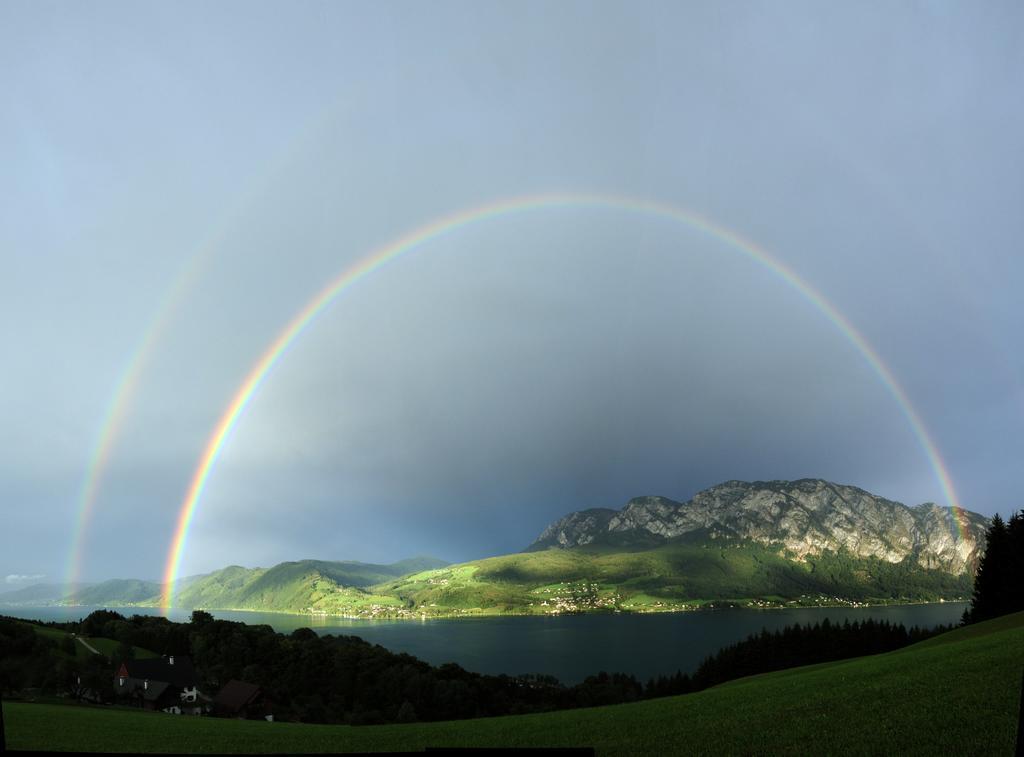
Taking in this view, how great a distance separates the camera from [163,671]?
92375 mm

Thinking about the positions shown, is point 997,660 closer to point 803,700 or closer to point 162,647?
point 803,700

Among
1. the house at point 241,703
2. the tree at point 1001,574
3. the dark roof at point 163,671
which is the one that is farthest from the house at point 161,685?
the tree at point 1001,574

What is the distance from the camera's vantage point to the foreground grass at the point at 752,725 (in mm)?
16047

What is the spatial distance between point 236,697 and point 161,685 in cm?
1265

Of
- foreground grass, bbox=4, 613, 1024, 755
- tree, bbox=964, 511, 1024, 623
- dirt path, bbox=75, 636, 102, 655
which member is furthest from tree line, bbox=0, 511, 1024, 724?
foreground grass, bbox=4, 613, 1024, 755

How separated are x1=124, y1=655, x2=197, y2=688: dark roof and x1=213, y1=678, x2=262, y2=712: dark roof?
7.29 m

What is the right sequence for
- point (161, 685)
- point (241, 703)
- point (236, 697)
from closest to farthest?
point (241, 703)
point (236, 697)
point (161, 685)

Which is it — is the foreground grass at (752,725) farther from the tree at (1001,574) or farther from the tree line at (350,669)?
the tree line at (350,669)

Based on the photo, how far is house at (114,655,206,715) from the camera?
86375 millimetres

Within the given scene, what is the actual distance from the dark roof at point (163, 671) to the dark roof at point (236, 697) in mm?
7285

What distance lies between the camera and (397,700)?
104 m

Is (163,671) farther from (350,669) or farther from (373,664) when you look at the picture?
(373,664)

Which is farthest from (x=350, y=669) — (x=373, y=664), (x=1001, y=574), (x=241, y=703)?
(x=1001, y=574)

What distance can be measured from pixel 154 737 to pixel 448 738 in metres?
14.4
